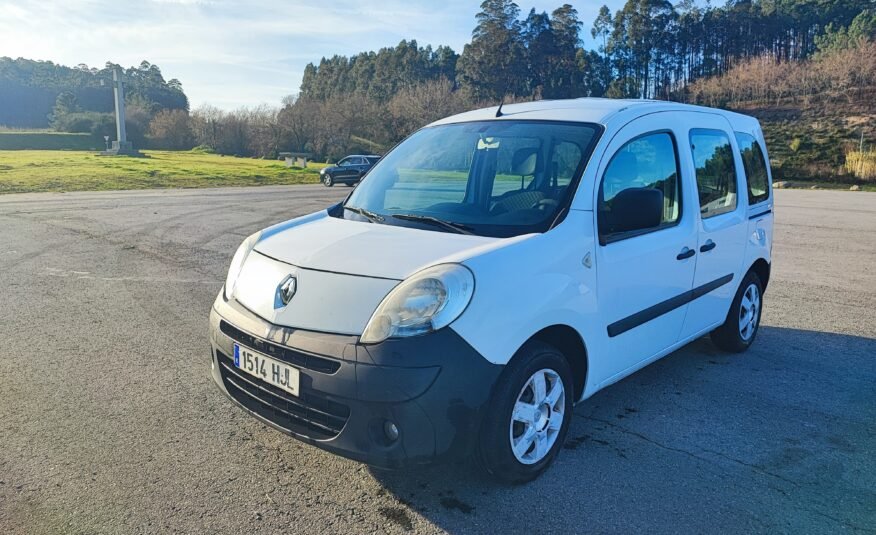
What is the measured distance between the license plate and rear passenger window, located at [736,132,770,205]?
4030mm

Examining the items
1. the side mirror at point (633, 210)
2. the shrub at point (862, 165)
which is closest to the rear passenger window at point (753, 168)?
the side mirror at point (633, 210)

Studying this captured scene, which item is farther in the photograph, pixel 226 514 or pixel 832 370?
pixel 832 370

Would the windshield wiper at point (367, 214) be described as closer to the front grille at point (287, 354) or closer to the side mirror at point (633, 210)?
the front grille at point (287, 354)

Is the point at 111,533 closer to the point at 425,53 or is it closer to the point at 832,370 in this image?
the point at 832,370

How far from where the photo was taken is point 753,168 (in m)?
5.29

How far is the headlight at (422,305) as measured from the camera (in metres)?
2.64

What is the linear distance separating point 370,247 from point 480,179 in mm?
1076

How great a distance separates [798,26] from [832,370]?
10555 centimetres

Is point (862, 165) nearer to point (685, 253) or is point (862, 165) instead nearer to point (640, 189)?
point (685, 253)

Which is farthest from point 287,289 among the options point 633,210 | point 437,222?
point 633,210

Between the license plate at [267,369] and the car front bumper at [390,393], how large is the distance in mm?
40

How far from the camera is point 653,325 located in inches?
153

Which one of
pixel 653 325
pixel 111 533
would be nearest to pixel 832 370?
pixel 653 325

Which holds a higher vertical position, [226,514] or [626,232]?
[626,232]
